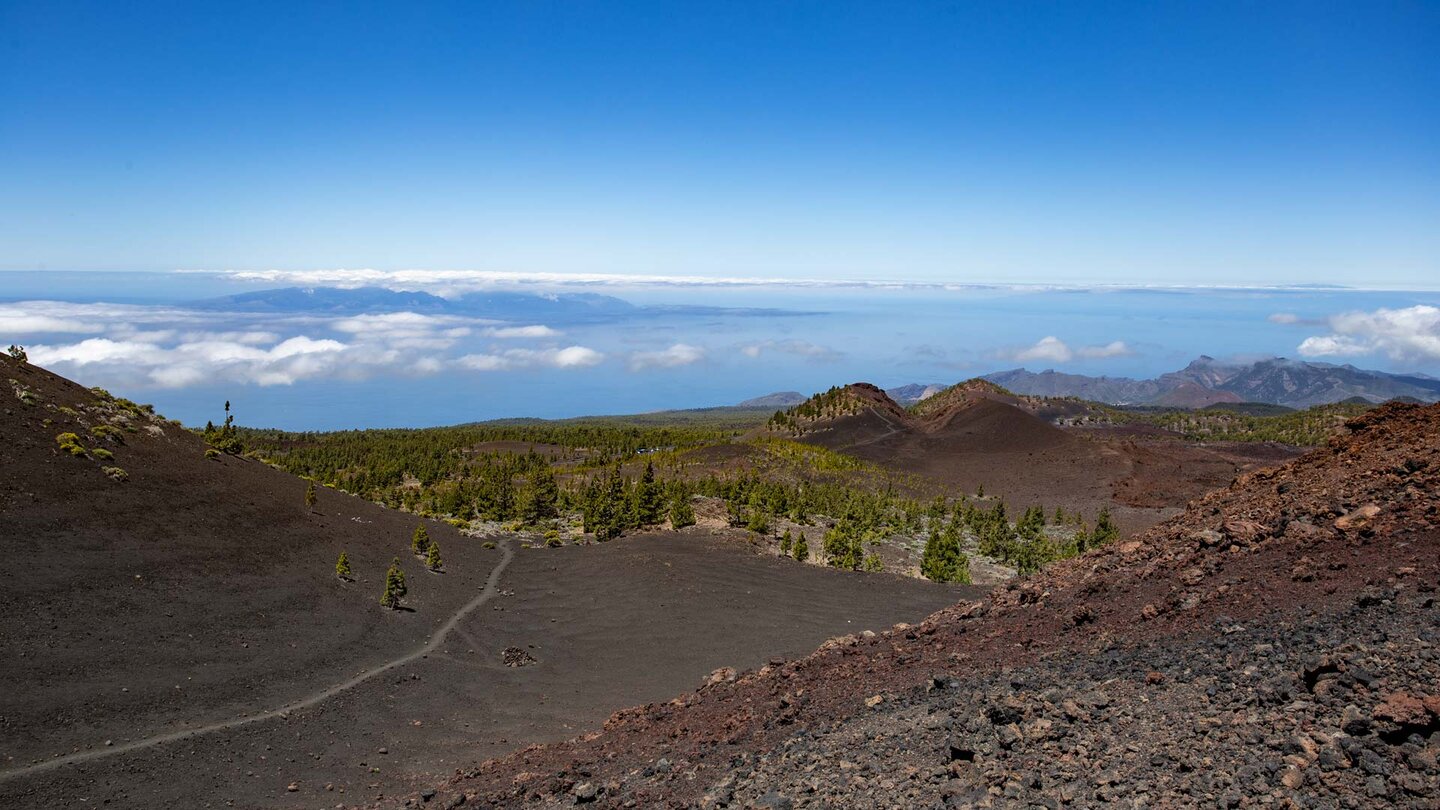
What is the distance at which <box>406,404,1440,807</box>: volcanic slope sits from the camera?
691 centimetres

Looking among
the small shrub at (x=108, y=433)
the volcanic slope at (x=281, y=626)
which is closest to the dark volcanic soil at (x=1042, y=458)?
the volcanic slope at (x=281, y=626)

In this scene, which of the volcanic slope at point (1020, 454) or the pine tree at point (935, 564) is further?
the volcanic slope at point (1020, 454)

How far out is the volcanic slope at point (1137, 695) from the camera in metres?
6.91

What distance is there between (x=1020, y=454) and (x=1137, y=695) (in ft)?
223

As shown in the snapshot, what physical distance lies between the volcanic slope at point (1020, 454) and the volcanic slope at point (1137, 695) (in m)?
38.4

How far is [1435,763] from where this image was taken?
593cm

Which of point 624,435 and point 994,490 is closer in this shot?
point 994,490

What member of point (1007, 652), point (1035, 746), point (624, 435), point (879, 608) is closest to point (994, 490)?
point (879, 608)

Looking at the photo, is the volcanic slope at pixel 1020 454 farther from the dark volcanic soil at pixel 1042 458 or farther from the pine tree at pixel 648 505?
the pine tree at pixel 648 505

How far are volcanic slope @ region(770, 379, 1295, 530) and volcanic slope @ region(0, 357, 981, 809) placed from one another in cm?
3510

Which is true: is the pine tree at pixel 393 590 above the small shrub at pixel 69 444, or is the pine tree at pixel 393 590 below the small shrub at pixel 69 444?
below

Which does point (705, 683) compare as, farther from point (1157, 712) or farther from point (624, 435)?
point (624, 435)

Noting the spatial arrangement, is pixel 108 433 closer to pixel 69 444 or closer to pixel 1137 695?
pixel 69 444

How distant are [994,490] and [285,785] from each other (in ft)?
188
